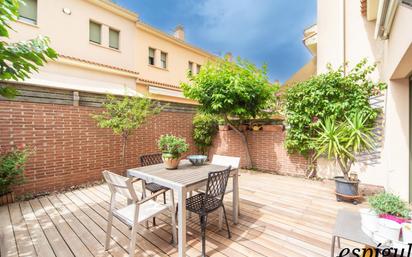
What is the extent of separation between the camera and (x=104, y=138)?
5352mm

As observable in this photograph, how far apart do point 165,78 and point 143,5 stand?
17.0 ft

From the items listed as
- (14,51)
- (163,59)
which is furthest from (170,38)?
(14,51)

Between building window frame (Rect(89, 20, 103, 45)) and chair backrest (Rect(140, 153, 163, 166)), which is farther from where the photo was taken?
building window frame (Rect(89, 20, 103, 45))

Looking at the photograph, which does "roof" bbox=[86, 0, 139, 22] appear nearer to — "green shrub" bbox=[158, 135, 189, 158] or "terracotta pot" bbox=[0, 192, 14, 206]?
"terracotta pot" bbox=[0, 192, 14, 206]

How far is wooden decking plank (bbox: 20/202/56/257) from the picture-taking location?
2445 millimetres

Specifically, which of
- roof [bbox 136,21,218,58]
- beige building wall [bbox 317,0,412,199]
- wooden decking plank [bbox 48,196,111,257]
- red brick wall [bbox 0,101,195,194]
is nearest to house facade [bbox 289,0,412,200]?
beige building wall [bbox 317,0,412,199]

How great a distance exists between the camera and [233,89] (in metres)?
5.59

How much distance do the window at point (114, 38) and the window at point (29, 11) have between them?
8.79 feet

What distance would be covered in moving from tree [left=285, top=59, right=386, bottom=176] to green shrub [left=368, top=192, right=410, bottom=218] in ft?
11.6

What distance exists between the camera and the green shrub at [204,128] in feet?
24.9

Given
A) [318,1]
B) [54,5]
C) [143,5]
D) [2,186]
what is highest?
[143,5]

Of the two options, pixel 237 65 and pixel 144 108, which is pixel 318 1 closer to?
pixel 237 65

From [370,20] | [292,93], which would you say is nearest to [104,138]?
[292,93]

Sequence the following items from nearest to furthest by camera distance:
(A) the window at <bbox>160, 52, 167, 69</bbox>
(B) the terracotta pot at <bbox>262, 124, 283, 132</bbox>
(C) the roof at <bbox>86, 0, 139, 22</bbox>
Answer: (B) the terracotta pot at <bbox>262, 124, 283, 132</bbox> → (C) the roof at <bbox>86, 0, 139, 22</bbox> → (A) the window at <bbox>160, 52, 167, 69</bbox>
